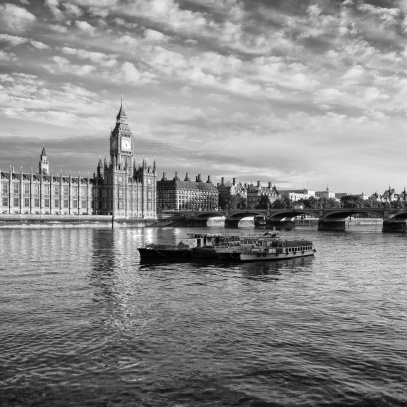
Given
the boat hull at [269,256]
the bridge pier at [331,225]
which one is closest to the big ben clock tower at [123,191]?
the bridge pier at [331,225]

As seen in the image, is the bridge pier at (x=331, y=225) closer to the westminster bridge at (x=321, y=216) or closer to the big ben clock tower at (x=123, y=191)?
the westminster bridge at (x=321, y=216)

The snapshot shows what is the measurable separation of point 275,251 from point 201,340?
37047 millimetres

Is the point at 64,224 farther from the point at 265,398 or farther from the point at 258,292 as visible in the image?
the point at 265,398

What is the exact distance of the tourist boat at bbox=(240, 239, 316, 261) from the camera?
57469 mm

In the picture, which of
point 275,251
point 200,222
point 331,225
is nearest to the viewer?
point 275,251

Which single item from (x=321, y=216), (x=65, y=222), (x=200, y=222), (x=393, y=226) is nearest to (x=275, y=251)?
(x=393, y=226)

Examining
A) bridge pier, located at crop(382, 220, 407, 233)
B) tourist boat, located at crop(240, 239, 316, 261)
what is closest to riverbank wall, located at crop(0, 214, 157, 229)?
bridge pier, located at crop(382, 220, 407, 233)

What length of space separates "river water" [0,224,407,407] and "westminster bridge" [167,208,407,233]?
102 metres

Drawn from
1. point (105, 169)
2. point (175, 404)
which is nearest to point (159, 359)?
point (175, 404)

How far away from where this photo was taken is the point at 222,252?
57.5 m

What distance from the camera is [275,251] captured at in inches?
2341

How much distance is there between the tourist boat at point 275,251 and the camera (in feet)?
189

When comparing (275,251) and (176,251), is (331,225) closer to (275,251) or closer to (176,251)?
A: (275,251)

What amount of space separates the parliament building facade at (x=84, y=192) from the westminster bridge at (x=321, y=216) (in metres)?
18.2
